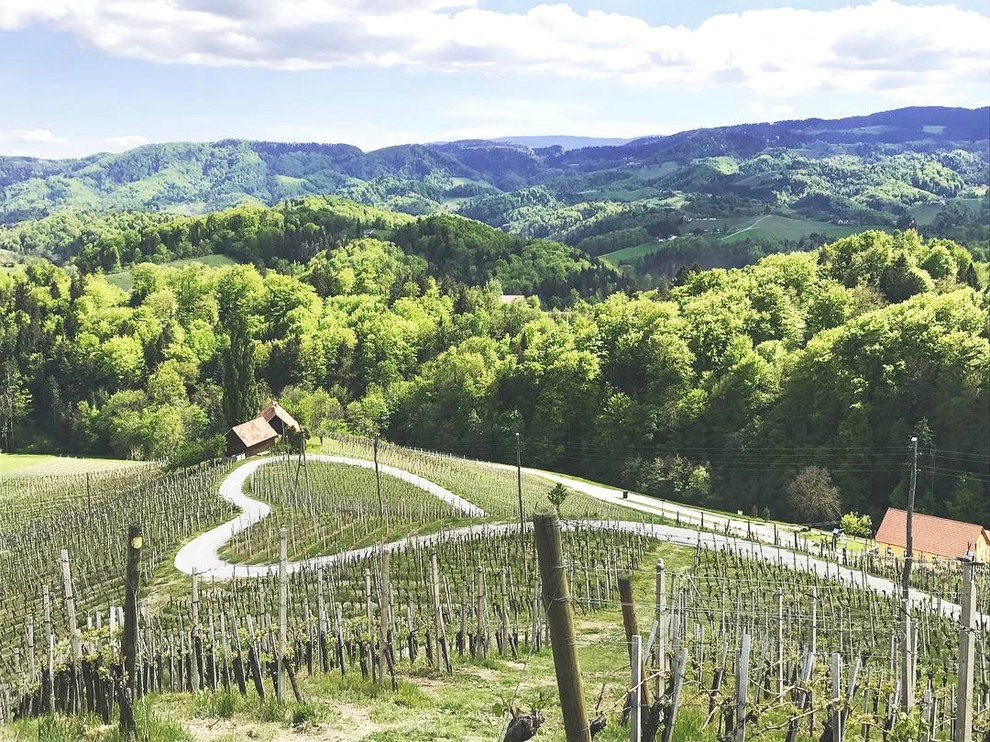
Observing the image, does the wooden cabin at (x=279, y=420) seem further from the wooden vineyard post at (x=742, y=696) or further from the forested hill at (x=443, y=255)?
the forested hill at (x=443, y=255)

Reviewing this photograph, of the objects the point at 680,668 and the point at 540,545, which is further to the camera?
the point at 680,668

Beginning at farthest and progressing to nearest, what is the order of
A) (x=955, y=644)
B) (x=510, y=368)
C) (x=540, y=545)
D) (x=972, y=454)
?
(x=510, y=368), (x=972, y=454), (x=955, y=644), (x=540, y=545)

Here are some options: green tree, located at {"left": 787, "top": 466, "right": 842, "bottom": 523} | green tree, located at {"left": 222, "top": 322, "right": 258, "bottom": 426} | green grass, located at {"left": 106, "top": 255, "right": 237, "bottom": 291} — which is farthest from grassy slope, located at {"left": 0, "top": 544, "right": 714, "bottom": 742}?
green grass, located at {"left": 106, "top": 255, "right": 237, "bottom": 291}

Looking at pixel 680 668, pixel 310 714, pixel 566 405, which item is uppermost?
pixel 680 668

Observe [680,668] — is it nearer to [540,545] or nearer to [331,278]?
[540,545]

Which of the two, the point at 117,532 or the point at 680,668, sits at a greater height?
the point at 680,668

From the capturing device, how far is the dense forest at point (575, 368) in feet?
222

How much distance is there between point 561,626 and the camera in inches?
312

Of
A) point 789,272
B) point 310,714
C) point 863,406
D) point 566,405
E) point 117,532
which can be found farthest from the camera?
point 789,272

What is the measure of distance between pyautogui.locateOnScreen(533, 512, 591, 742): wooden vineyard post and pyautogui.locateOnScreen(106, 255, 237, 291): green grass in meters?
170

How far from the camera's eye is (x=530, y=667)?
18.2 meters

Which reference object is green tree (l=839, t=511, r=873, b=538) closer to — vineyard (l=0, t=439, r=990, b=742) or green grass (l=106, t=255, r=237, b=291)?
vineyard (l=0, t=439, r=990, b=742)

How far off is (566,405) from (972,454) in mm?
37188

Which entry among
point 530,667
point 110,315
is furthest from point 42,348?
point 530,667
